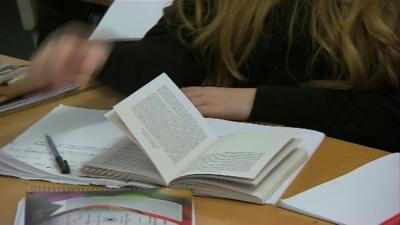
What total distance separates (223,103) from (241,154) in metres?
0.21

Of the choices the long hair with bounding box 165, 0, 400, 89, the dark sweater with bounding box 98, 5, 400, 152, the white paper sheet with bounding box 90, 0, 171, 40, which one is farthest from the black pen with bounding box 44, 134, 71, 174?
the white paper sheet with bounding box 90, 0, 171, 40

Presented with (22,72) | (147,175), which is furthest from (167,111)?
(22,72)

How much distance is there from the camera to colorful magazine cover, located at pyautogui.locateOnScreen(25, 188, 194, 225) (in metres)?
0.69

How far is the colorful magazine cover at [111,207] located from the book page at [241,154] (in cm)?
6

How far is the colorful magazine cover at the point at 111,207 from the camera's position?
0.69 meters

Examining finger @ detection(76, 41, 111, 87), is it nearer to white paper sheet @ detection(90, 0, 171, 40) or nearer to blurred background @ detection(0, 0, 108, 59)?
white paper sheet @ detection(90, 0, 171, 40)

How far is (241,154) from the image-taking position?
0.81 metres

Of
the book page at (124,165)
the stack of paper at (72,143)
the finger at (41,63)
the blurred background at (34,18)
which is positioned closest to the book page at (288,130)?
the stack of paper at (72,143)

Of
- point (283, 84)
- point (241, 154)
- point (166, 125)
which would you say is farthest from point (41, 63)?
point (283, 84)

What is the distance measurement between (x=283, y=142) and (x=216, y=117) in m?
0.19

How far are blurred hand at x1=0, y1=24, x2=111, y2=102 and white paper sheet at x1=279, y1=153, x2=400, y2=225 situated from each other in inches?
17.3

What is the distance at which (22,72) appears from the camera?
3.64ft

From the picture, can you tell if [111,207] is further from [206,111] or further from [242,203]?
[206,111]

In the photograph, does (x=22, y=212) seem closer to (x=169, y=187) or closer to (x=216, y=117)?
(x=169, y=187)
